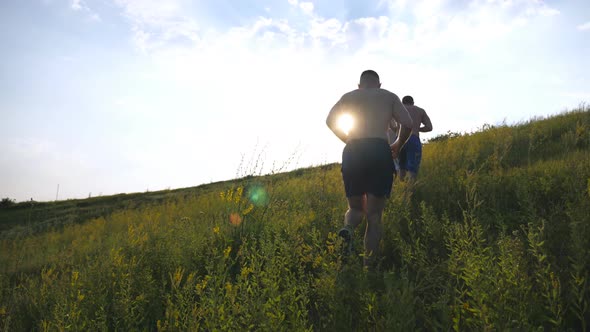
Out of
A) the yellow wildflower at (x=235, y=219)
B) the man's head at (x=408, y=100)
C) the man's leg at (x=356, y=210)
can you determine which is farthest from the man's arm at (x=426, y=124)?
the yellow wildflower at (x=235, y=219)

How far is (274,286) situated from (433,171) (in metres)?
5.13

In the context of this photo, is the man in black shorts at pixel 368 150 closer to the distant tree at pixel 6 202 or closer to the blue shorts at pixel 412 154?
the blue shorts at pixel 412 154

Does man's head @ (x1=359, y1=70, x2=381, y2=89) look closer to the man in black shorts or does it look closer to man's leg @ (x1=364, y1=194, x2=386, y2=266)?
the man in black shorts

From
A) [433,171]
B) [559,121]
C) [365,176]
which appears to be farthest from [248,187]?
[559,121]

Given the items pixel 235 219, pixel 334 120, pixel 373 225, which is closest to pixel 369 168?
pixel 373 225

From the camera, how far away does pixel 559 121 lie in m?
9.20

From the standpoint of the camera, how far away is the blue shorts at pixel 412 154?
19.2 feet

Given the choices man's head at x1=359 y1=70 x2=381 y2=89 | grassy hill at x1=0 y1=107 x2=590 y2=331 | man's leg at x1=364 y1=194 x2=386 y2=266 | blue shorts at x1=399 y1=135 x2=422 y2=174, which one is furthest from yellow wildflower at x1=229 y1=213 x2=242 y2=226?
blue shorts at x1=399 y1=135 x2=422 y2=174

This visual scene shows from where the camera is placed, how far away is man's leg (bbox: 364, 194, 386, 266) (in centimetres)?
331

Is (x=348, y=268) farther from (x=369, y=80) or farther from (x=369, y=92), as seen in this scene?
(x=369, y=80)

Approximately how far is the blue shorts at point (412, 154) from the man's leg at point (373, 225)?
2.61 meters

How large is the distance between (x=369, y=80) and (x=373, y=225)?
1.65 metres

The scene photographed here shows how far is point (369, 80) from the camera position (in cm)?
393

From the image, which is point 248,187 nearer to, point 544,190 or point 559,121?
point 544,190
